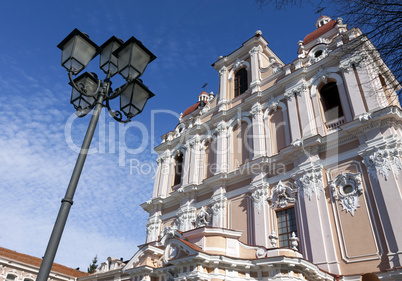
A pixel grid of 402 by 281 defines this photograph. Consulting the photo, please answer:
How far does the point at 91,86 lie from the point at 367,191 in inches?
507

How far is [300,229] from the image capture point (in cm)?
1588

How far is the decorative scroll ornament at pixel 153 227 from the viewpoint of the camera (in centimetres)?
2308

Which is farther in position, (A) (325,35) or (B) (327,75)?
(A) (325,35)

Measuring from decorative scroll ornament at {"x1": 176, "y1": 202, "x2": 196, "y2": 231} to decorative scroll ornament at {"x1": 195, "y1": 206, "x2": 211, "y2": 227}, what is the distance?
0.46 metres

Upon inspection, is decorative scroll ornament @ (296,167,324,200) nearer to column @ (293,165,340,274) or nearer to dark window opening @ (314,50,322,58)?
column @ (293,165,340,274)

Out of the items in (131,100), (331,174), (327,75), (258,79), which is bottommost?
(131,100)

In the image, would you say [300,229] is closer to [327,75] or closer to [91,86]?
[327,75]

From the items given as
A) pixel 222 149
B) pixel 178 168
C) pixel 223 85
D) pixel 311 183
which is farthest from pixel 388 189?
pixel 178 168

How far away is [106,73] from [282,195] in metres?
13.0

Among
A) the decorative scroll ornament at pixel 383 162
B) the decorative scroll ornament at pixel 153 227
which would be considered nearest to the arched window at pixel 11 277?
the decorative scroll ornament at pixel 153 227

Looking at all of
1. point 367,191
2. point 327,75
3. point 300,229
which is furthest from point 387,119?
point 300,229

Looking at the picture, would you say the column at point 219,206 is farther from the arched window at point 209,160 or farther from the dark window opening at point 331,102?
the dark window opening at point 331,102

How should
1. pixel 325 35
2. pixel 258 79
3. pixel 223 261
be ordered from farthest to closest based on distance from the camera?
pixel 258 79 → pixel 325 35 → pixel 223 261

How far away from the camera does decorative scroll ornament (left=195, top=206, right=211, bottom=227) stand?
20172 mm
